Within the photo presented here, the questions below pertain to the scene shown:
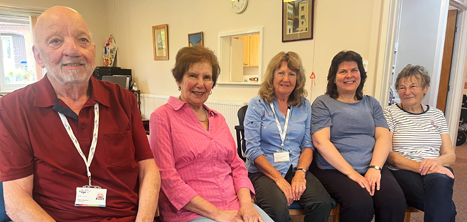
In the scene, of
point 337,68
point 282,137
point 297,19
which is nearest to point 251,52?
point 297,19

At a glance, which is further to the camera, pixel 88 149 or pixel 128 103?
pixel 128 103

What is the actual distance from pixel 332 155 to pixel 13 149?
5.26 ft

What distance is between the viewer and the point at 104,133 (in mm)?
1001

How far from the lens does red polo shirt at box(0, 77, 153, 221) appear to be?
0.87 m

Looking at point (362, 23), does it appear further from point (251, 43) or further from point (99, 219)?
point (251, 43)

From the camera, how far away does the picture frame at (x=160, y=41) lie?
4488mm

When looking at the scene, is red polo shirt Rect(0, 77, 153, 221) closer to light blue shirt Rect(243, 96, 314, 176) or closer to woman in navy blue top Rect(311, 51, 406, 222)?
light blue shirt Rect(243, 96, 314, 176)

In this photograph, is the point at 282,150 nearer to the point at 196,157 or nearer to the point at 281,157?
the point at 281,157

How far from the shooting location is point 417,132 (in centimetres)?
177

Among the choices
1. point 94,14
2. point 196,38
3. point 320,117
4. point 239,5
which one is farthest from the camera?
point 94,14

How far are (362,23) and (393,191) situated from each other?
179cm

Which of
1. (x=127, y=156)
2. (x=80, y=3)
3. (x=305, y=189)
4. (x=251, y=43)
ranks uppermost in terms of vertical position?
(x=80, y=3)

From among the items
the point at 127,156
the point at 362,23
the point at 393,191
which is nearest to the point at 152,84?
the point at 362,23

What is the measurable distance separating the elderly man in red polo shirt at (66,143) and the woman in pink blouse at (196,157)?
13cm
